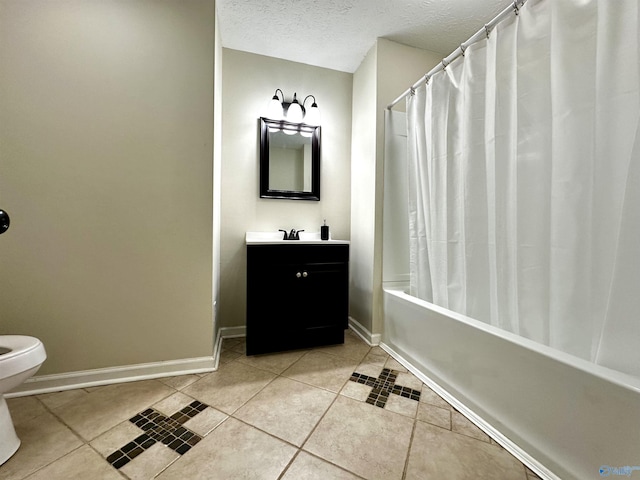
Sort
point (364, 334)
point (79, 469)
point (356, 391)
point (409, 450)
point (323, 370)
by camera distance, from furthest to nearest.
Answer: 1. point (364, 334)
2. point (323, 370)
3. point (356, 391)
4. point (409, 450)
5. point (79, 469)

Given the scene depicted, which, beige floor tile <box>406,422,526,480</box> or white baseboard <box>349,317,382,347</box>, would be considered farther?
white baseboard <box>349,317,382,347</box>

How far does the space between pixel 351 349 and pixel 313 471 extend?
3.40 ft

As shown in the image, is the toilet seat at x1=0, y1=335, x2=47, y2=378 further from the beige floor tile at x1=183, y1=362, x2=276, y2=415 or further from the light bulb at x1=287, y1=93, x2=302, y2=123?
the light bulb at x1=287, y1=93, x2=302, y2=123

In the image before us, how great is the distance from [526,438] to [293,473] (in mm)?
912

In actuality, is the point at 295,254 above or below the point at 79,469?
above

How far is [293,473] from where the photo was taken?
934 millimetres

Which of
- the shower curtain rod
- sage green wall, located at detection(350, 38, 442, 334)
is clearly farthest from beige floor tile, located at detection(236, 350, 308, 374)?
the shower curtain rod

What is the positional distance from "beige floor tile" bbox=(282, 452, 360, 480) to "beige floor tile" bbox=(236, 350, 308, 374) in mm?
662

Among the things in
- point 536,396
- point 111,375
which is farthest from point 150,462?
point 536,396

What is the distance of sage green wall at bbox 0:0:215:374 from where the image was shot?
1337 mm

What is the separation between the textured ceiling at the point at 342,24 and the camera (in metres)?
1.69

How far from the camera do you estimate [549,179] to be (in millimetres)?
1049

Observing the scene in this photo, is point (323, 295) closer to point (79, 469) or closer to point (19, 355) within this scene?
point (79, 469)

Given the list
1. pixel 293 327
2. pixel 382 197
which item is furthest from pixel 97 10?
pixel 293 327
